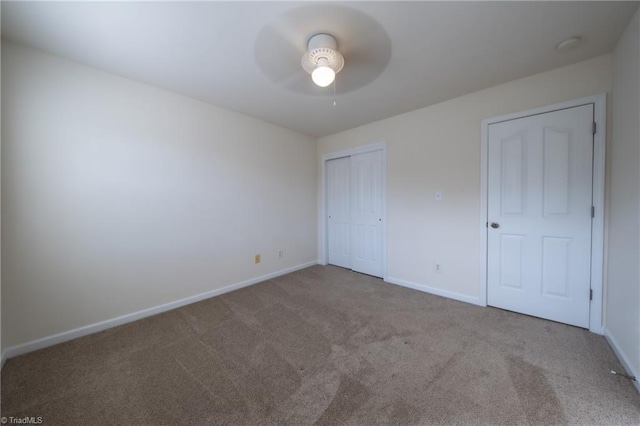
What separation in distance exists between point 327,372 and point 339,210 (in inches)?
108

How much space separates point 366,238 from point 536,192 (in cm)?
209

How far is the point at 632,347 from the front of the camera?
4.89 feet

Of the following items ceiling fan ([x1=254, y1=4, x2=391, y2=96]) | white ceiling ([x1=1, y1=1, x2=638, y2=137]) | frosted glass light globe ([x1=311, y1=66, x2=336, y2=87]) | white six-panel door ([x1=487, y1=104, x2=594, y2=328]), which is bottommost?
white six-panel door ([x1=487, y1=104, x2=594, y2=328])

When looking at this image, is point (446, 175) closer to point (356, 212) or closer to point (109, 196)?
point (356, 212)

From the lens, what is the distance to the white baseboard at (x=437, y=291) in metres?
2.58

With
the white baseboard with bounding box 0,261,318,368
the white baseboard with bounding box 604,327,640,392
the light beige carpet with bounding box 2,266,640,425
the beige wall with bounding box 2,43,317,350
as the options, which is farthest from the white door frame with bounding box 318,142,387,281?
the white baseboard with bounding box 604,327,640,392

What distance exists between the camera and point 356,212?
3783mm

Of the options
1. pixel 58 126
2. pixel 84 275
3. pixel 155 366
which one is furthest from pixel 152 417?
pixel 58 126

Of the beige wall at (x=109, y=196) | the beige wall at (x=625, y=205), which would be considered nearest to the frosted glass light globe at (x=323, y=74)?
the beige wall at (x=109, y=196)

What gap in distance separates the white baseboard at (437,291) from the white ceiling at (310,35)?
2.34 metres

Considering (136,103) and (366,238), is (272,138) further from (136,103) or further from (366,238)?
(366,238)

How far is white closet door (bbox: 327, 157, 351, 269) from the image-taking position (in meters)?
3.92

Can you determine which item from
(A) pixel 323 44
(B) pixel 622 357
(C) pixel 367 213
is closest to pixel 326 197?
(C) pixel 367 213

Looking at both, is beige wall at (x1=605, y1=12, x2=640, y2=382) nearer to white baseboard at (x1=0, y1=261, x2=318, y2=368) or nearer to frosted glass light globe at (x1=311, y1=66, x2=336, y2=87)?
frosted glass light globe at (x1=311, y1=66, x2=336, y2=87)
